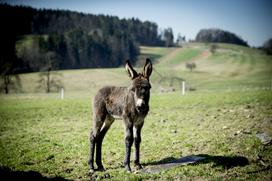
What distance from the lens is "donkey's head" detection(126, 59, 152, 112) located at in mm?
7539

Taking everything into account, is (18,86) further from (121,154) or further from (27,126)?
(121,154)

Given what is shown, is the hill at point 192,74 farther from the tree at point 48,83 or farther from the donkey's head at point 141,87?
the donkey's head at point 141,87

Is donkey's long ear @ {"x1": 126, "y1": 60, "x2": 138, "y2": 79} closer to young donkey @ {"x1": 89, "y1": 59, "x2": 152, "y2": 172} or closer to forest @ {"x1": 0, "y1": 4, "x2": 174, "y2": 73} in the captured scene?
young donkey @ {"x1": 89, "y1": 59, "x2": 152, "y2": 172}

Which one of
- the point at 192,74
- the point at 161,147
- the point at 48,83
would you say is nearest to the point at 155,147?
the point at 161,147

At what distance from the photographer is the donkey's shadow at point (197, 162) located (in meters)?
8.47

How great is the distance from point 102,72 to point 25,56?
32.6 metres

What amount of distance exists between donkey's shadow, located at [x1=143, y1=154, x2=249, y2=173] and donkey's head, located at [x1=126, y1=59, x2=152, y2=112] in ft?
6.85

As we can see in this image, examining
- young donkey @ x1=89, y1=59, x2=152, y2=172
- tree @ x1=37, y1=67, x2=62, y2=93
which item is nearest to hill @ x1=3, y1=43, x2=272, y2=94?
tree @ x1=37, y1=67, x2=62, y2=93

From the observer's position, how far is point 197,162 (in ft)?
28.8

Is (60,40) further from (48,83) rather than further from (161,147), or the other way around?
(161,147)

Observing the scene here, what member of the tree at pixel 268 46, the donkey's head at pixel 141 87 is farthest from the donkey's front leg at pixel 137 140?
the tree at pixel 268 46

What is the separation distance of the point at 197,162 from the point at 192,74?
97391 millimetres

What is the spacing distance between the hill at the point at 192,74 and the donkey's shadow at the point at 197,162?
47004mm

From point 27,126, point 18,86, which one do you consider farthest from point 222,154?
point 18,86
